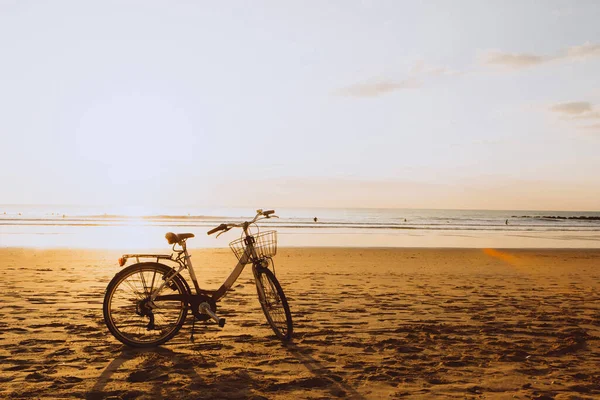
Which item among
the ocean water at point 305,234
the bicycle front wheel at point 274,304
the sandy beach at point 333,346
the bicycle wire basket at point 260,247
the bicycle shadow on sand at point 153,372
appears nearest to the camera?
the bicycle shadow on sand at point 153,372

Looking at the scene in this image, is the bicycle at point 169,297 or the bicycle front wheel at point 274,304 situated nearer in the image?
the bicycle at point 169,297

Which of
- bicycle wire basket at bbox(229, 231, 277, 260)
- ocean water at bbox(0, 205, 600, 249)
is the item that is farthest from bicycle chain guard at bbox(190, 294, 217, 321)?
ocean water at bbox(0, 205, 600, 249)

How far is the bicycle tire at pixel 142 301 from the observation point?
19.1 ft

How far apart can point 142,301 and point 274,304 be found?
156 cm

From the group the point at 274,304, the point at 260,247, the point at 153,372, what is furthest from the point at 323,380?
the point at 260,247

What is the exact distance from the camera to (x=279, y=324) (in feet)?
20.7

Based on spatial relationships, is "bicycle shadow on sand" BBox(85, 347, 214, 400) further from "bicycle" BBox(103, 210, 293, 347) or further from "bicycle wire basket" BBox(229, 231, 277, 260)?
"bicycle wire basket" BBox(229, 231, 277, 260)

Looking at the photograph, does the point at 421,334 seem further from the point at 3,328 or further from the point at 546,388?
the point at 3,328

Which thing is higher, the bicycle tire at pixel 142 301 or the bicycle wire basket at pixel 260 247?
the bicycle wire basket at pixel 260 247

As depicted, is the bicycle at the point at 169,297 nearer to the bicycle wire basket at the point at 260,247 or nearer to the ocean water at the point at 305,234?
the bicycle wire basket at the point at 260,247

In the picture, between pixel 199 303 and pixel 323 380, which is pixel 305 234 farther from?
pixel 323 380

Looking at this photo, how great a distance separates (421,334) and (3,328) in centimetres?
526

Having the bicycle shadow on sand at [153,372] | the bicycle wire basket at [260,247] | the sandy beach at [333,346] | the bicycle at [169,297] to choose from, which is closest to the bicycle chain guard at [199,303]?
the bicycle at [169,297]

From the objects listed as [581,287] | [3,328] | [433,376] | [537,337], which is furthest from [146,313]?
[581,287]
